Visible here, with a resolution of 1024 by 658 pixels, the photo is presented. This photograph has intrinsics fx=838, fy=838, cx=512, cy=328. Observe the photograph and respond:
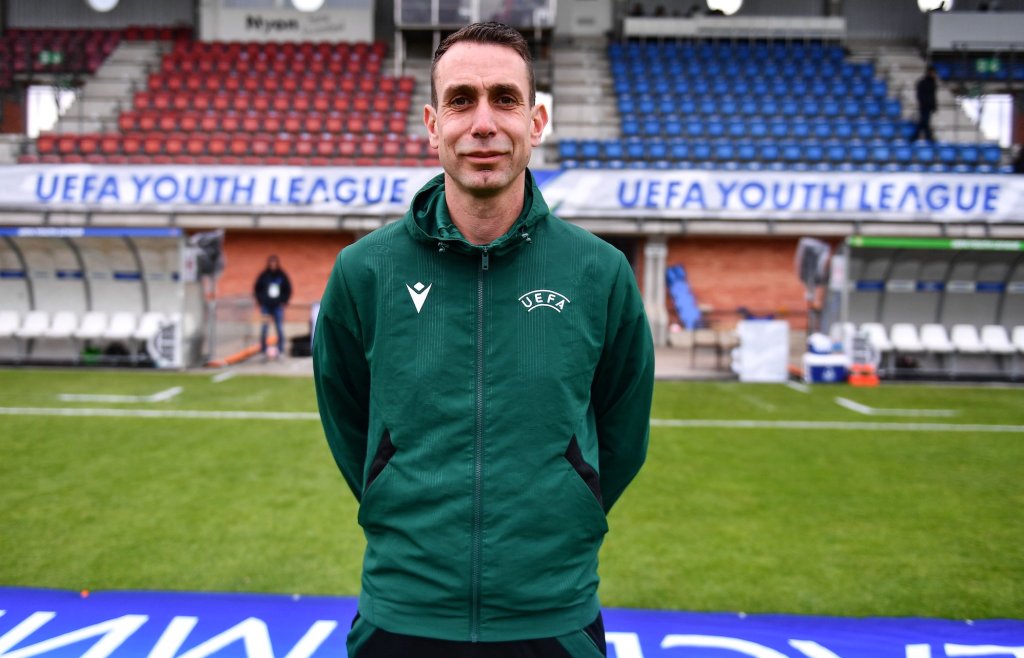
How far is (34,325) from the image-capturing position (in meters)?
15.2

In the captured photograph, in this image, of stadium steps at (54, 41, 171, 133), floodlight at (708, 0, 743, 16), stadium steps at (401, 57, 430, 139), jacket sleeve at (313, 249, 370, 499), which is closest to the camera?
jacket sleeve at (313, 249, 370, 499)

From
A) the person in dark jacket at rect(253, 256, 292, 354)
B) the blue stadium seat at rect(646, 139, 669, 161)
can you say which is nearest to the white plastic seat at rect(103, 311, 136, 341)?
the person in dark jacket at rect(253, 256, 292, 354)

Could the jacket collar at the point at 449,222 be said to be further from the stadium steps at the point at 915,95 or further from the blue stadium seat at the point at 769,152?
the stadium steps at the point at 915,95

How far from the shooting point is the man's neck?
1.98 metres

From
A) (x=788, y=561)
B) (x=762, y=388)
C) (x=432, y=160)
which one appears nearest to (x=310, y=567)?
(x=788, y=561)

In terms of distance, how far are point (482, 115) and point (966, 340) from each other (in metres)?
15.7

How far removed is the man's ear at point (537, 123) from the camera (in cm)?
201

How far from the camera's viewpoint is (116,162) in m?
19.0

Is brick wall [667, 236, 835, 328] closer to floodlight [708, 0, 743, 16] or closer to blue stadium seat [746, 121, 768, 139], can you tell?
blue stadium seat [746, 121, 768, 139]

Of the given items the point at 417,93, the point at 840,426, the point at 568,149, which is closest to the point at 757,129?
the point at 568,149

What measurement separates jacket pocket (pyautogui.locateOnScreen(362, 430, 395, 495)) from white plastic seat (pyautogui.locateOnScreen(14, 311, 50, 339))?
15.4 metres

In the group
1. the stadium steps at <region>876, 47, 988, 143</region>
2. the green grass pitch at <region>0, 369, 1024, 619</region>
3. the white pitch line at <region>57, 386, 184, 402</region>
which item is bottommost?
the green grass pitch at <region>0, 369, 1024, 619</region>

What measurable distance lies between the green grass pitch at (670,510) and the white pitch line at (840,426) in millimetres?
63

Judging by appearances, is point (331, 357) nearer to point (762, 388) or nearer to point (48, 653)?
point (48, 653)
